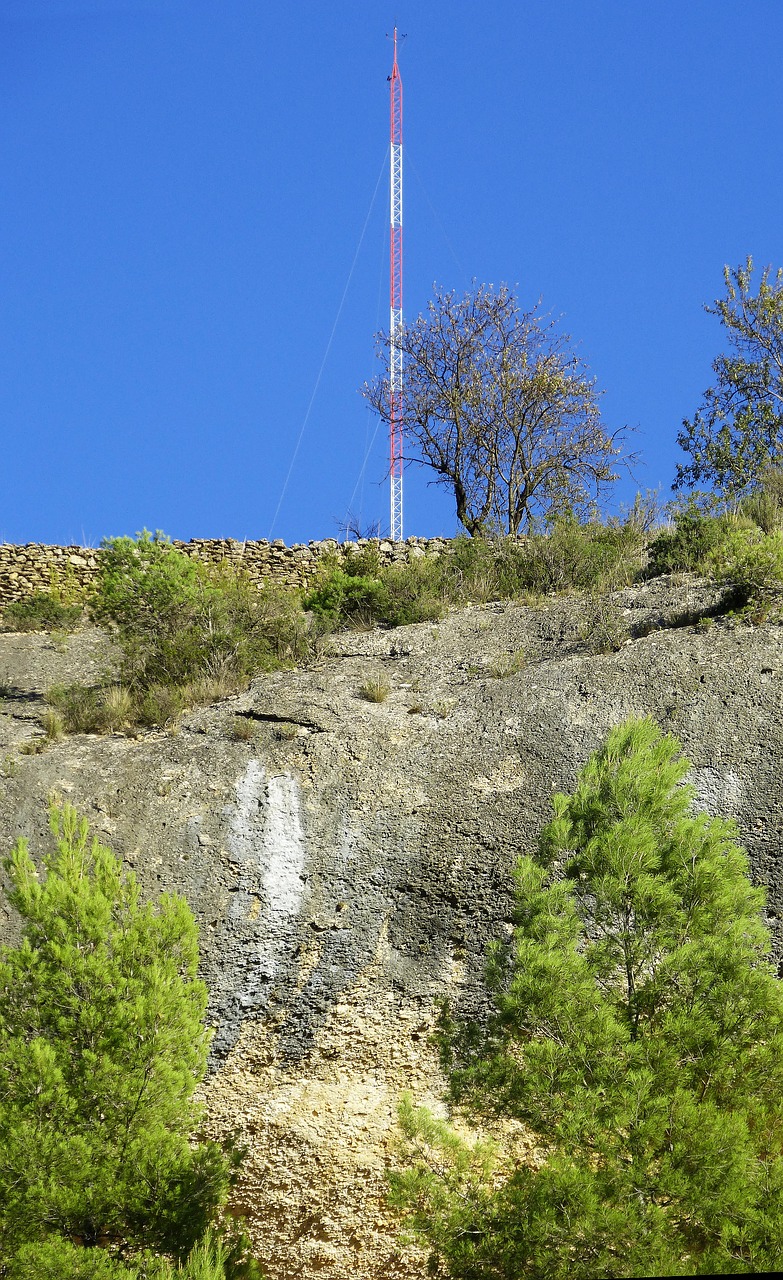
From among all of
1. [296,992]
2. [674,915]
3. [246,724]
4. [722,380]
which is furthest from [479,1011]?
[722,380]

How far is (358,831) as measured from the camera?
11633 millimetres

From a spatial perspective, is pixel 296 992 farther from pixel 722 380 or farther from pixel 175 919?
pixel 722 380

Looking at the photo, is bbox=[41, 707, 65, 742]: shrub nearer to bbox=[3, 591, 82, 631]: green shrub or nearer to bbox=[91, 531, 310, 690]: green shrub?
bbox=[91, 531, 310, 690]: green shrub

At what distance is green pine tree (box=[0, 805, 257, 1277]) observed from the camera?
826cm

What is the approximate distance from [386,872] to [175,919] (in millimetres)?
2395

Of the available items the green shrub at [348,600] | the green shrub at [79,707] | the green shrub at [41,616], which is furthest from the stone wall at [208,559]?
the green shrub at [79,707]

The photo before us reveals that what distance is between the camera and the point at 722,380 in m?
23.3

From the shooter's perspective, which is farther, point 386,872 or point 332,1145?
point 386,872

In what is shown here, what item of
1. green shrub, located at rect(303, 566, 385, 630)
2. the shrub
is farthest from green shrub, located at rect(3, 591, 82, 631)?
the shrub

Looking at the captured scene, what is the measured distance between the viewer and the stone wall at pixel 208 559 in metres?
20.7

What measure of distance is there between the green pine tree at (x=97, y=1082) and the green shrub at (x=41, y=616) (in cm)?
1039

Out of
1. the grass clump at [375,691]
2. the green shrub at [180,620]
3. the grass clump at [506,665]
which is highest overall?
the green shrub at [180,620]

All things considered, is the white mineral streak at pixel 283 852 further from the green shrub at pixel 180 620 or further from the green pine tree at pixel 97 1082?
the green shrub at pixel 180 620

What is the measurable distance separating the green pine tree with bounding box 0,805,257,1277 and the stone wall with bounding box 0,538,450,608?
457 inches
